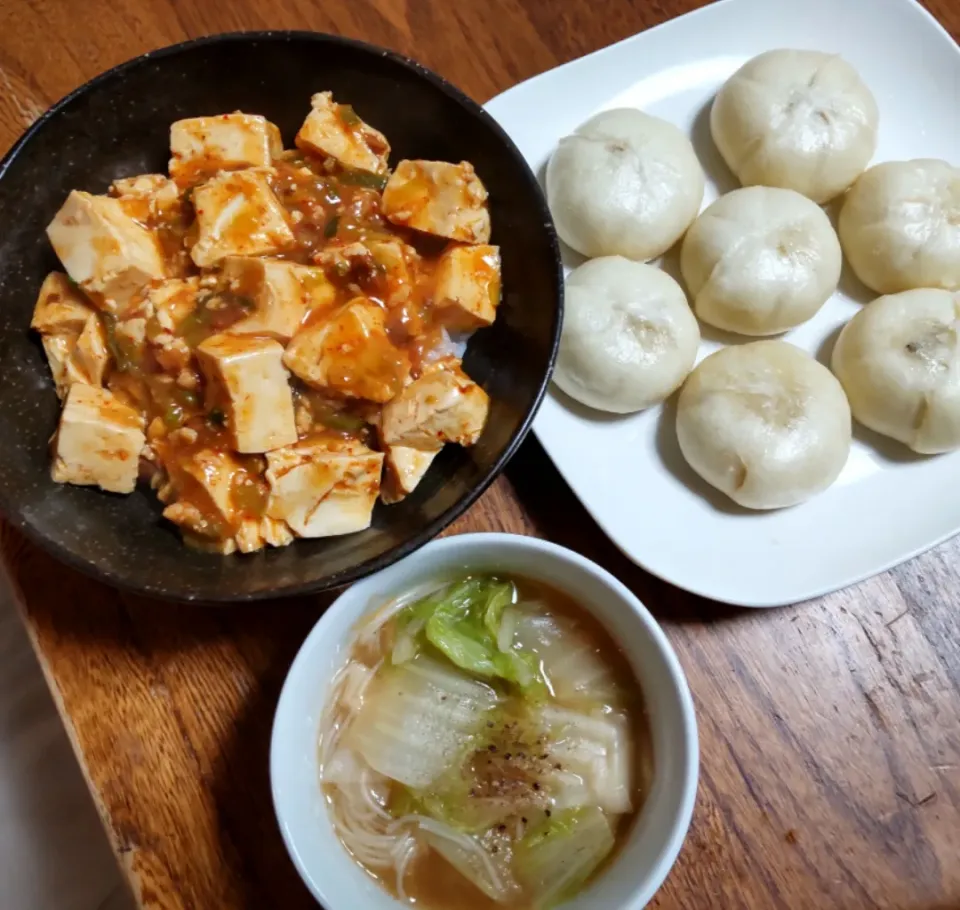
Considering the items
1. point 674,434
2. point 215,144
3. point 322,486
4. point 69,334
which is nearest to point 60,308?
point 69,334

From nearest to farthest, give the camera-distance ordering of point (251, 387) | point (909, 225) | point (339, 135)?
point (251, 387)
point (339, 135)
point (909, 225)

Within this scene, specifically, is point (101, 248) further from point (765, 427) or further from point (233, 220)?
point (765, 427)

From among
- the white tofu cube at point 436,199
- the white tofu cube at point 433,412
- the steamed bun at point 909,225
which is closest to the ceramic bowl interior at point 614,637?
the white tofu cube at point 433,412

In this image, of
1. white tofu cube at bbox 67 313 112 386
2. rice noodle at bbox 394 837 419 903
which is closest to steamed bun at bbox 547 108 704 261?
white tofu cube at bbox 67 313 112 386

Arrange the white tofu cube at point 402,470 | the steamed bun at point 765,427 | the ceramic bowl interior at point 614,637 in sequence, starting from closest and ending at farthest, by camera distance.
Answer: the ceramic bowl interior at point 614,637 < the white tofu cube at point 402,470 < the steamed bun at point 765,427

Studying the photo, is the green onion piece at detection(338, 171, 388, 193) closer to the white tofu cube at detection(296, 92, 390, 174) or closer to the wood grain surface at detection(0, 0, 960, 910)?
the white tofu cube at detection(296, 92, 390, 174)

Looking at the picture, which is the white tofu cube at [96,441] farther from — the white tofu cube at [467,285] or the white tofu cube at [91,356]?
the white tofu cube at [467,285]
